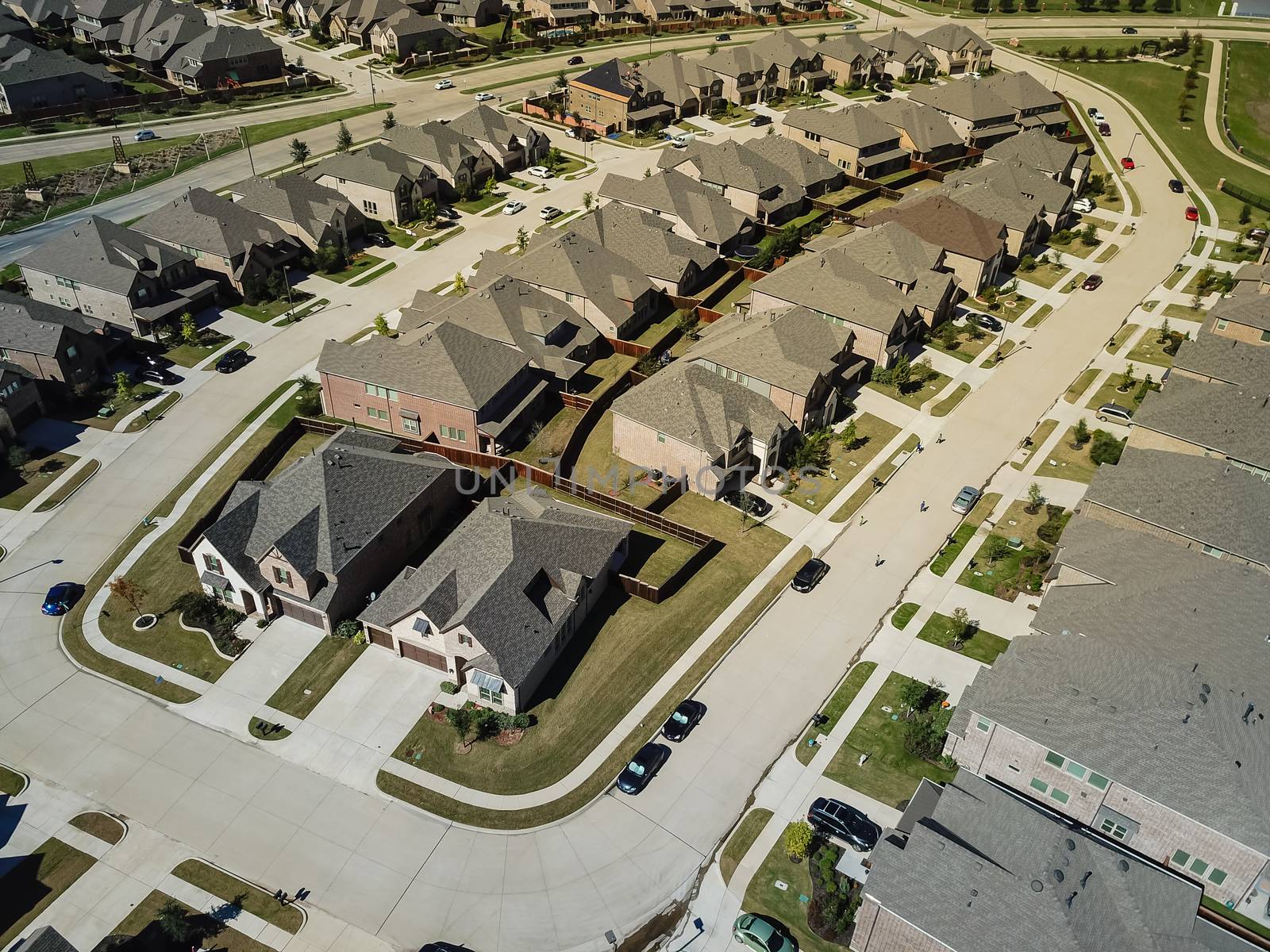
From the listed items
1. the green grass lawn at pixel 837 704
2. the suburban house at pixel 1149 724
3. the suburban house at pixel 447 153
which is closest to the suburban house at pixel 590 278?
the suburban house at pixel 447 153

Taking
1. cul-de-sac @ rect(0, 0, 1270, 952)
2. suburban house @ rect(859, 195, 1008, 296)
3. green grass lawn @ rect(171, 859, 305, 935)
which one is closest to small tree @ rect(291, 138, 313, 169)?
cul-de-sac @ rect(0, 0, 1270, 952)

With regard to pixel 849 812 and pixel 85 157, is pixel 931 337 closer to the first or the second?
pixel 849 812

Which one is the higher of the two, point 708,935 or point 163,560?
point 163,560

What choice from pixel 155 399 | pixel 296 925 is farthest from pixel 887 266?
pixel 296 925

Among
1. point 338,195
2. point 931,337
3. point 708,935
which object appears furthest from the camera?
point 338,195

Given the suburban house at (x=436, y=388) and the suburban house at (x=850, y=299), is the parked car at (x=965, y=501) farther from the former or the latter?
the suburban house at (x=436, y=388)
